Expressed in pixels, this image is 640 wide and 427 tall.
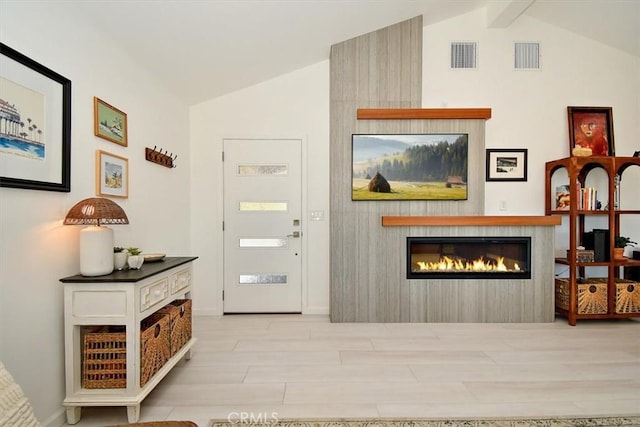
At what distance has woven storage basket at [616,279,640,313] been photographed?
3.44 meters

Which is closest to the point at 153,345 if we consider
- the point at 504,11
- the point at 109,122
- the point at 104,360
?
the point at 104,360

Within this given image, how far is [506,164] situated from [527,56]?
135 centimetres

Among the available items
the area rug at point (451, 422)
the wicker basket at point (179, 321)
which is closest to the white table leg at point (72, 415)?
the wicker basket at point (179, 321)

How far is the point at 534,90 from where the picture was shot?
12.6 feet

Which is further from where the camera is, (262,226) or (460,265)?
(262,226)

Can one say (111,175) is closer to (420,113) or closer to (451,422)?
(451,422)

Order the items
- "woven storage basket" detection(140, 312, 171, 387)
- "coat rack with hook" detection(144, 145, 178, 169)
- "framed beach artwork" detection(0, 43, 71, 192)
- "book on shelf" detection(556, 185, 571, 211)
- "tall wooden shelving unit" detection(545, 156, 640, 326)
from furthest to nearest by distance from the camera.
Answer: "book on shelf" detection(556, 185, 571, 211)
"tall wooden shelving unit" detection(545, 156, 640, 326)
"coat rack with hook" detection(144, 145, 178, 169)
"woven storage basket" detection(140, 312, 171, 387)
"framed beach artwork" detection(0, 43, 71, 192)

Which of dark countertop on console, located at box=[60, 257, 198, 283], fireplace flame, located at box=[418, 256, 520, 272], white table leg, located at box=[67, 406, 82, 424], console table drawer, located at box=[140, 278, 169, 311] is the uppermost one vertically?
dark countertop on console, located at box=[60, 257, 198, 283]

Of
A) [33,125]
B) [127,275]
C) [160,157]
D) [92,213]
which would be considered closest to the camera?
[33,125]

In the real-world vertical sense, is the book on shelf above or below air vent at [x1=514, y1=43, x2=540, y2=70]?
below

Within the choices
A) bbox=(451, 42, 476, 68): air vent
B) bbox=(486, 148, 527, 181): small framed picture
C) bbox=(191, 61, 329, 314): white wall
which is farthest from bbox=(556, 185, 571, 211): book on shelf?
bbox=(191, 61, 329, 314): white wall

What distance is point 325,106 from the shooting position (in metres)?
3.83

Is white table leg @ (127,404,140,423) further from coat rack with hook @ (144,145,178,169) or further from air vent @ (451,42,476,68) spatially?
air vent @ (451,42,476,68)

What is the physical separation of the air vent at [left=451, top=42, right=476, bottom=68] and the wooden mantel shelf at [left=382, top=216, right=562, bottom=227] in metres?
1.88
